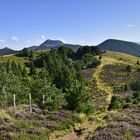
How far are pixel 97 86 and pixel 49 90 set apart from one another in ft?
205

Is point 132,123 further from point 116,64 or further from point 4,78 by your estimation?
point 116,64

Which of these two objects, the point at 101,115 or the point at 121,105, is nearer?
the point at 101,115

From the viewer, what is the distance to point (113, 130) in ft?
88.6

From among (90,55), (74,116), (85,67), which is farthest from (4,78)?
(90,55)

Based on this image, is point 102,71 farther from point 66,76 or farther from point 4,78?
point 4,78

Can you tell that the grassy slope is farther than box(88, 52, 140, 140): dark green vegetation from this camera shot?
Yes

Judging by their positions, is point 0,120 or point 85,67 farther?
point 85,67

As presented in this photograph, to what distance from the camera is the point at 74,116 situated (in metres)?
35.0

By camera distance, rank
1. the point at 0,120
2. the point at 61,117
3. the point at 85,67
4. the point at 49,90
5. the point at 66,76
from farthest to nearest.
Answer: the point at 85,67
the point at 66,76
the point at 49,90
the point at 61,117
the point at 0,120

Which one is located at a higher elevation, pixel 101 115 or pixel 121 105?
pixel 101 115

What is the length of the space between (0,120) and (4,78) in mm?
42084

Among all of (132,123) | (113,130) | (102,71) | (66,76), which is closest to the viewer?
(113,130)

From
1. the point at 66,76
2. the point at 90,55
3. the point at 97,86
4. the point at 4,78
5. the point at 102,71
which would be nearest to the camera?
the point at 4,78

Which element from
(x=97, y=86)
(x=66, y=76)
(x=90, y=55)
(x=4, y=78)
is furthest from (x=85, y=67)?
(x=4, y=78)
